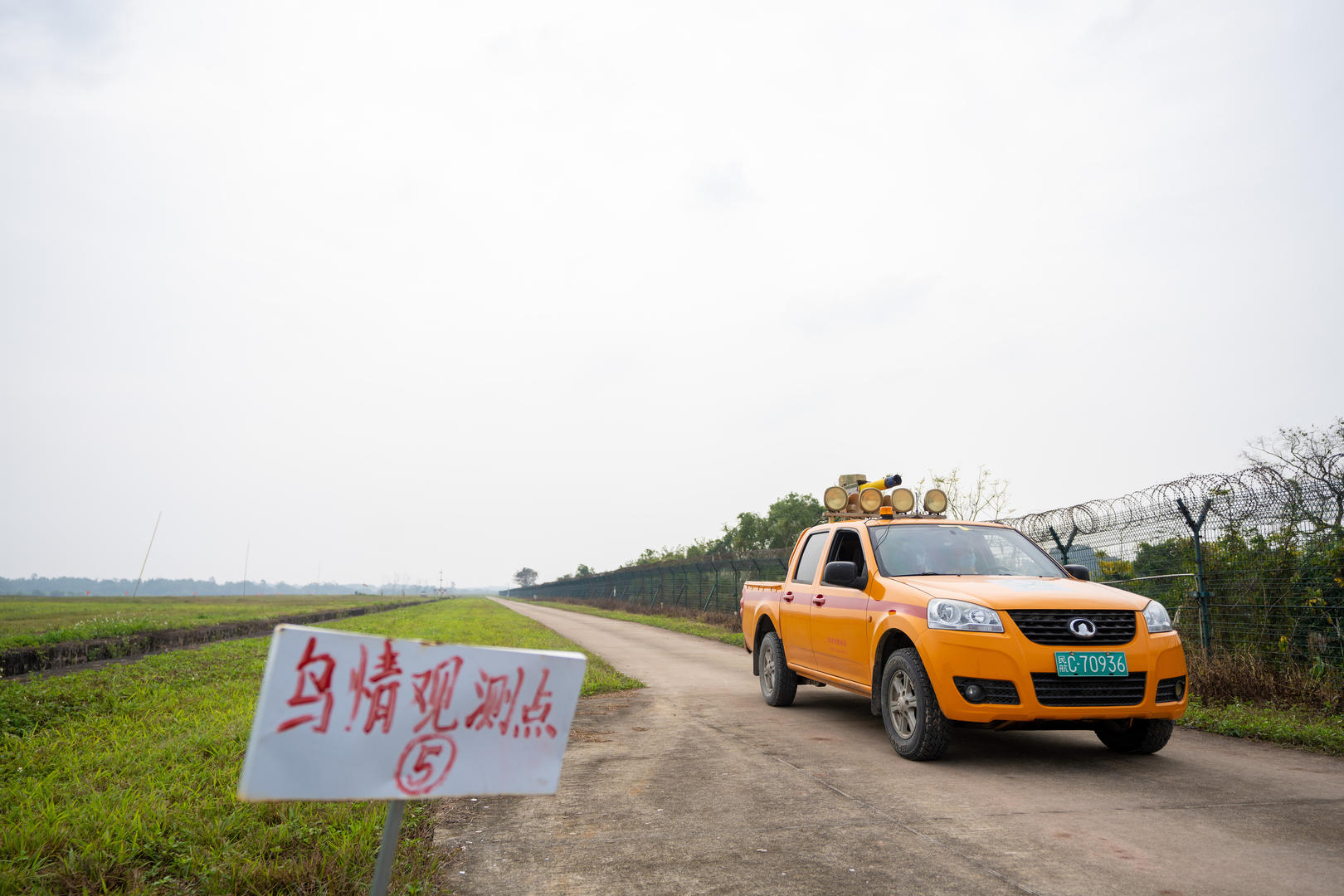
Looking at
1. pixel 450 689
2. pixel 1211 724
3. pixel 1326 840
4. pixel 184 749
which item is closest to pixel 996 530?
pixel 1211 724

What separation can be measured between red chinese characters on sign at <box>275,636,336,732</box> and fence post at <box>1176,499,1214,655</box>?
9.33 metres

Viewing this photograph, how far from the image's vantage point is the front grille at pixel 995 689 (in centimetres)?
554

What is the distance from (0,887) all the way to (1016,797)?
506 cm

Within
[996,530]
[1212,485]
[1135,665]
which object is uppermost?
[1212,485]

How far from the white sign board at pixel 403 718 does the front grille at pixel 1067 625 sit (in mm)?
4204

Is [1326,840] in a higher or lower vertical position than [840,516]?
lower

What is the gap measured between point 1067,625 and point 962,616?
691 mm

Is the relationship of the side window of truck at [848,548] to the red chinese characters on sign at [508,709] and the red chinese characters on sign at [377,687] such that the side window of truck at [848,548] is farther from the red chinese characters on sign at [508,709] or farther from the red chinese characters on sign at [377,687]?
the red chinese characters on sign at [377,687]

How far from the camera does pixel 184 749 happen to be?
6.09 meters

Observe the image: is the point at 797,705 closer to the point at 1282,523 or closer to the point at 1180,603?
the point at 1180,603

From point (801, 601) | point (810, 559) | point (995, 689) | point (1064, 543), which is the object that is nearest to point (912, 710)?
point (995, 689)

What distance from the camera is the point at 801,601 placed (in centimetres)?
837

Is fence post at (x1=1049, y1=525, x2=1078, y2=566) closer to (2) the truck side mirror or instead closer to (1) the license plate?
(2) the truck side mirror

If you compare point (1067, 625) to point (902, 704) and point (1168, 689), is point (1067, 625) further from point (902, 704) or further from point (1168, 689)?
point (902, 704)
